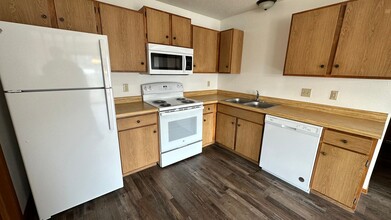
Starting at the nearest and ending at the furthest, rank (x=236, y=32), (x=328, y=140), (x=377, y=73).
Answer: (x=377, y=73)
(x=328, y=140)
(x=236, y=32)

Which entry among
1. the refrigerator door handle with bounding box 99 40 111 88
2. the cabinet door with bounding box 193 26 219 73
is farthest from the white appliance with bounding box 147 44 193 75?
the refrigerator door handle with bounding box 99 40 111 88

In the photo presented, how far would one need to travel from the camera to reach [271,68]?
2.56 m

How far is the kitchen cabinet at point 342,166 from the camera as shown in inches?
58.5

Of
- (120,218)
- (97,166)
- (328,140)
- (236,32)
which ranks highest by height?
(236,32)

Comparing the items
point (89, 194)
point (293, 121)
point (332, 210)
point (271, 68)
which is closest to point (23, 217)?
point (89, 194)

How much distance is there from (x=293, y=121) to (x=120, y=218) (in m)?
2.13

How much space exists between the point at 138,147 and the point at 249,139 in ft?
5.30

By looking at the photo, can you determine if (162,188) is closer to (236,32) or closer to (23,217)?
(23,217)

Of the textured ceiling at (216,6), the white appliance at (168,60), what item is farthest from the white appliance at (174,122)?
the textured ceiling at (216,6)

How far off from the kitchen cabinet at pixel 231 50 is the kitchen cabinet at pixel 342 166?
1755 millimetres

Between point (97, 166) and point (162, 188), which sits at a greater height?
point (97, 166)

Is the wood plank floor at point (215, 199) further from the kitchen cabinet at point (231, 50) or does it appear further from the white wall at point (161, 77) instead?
the kitchen cabinet at point (231, 50)

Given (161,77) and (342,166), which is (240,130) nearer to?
(342,166)

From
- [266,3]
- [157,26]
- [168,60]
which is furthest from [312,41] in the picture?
[157,26]
